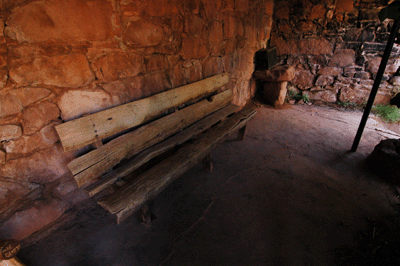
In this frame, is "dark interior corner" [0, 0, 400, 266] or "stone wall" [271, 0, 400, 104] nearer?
"dark interior corner" [0, 0, 400, 266]

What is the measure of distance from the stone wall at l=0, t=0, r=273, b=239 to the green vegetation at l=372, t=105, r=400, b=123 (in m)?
4.53

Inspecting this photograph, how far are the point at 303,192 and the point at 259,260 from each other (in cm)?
100

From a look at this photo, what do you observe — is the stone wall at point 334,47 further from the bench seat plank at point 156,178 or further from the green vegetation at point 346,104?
the bench seat plank at point 156,178

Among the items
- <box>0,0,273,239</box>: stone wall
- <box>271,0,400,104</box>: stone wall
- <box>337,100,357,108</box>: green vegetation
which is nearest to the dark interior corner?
<box>0,0,273,239</box>: stone wall

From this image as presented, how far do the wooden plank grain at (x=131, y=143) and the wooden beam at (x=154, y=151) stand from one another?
6 centimetres

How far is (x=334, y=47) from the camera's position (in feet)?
14.8

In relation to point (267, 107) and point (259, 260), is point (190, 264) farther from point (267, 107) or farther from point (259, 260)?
point (267, 107)

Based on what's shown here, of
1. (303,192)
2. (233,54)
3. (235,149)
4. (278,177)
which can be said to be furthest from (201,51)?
(303,192)

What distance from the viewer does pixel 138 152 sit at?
1923 mm

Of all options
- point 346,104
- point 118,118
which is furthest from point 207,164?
point 346,104

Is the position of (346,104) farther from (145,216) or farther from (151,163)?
(145,216)

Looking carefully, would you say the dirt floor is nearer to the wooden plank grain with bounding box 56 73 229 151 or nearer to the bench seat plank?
the bench seat plank

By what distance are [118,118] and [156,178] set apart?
25.2 inches

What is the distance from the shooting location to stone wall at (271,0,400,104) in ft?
13.5
